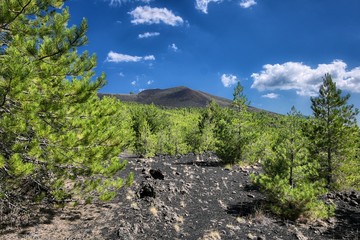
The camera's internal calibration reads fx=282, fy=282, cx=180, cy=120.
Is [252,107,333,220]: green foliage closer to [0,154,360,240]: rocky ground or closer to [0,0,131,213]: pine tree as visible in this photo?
[0,154,360,240]: rocky ground

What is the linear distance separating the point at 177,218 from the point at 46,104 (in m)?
5.49

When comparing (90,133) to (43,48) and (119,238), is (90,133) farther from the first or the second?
(119,238)

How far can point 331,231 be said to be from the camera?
9508 mm

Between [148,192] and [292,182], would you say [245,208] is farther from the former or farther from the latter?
[148,192]

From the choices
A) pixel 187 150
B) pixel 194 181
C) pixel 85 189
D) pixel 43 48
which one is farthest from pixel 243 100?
pixel 43 48

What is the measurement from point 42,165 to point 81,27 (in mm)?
3538

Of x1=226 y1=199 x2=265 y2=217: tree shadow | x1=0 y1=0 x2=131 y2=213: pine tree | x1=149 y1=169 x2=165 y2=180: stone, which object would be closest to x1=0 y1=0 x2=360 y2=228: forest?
x1=0 y1=0 x2=131 y2=213: pine tree

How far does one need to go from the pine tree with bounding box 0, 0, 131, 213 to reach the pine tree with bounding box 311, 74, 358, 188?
1553 centimetres

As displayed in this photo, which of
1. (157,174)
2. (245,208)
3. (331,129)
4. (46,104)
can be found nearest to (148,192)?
(157,174)

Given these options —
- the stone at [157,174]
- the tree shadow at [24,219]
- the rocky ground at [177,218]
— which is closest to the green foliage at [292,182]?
the rocky ground at [177,218]

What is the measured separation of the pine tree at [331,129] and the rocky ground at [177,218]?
17.8 ft

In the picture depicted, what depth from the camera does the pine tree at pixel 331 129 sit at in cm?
1805

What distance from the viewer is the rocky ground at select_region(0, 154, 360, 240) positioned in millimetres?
7548

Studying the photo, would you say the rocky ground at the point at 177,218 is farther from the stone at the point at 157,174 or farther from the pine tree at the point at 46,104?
the pine tree at the point at 46,104
